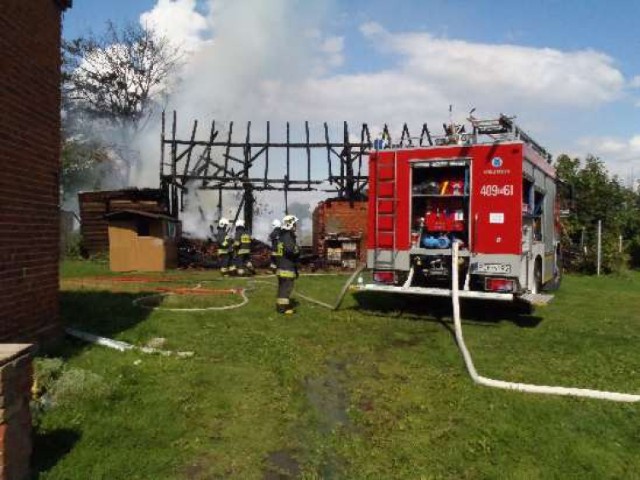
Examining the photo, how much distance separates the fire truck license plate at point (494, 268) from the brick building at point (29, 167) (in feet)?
18.0

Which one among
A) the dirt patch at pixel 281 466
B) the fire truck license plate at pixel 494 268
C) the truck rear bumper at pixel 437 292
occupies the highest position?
the fire truck license plate at pixel 494 268

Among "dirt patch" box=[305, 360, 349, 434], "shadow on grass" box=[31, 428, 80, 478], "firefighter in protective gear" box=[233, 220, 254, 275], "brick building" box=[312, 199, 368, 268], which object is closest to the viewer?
"shadow on grass" box=[31, 428, 80, 478]

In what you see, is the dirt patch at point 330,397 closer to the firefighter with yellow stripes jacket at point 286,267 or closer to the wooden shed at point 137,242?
the firefighter with yellow stripes jacket at point 286,267

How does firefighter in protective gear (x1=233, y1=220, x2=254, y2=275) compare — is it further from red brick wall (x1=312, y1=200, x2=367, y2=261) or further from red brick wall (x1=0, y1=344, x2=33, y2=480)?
red brick wall (x1=0, y1=344, x2=33, y2=480)

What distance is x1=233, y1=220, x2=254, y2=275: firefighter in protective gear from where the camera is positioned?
576 inches

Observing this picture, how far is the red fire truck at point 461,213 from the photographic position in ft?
25.5

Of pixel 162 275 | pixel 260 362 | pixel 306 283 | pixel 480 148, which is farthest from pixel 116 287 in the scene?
pixel 480 148

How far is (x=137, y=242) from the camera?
15.6 m

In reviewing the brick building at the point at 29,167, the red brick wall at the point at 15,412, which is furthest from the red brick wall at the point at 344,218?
the red brick wall at the point at 15,412

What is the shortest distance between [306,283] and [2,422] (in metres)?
10.5

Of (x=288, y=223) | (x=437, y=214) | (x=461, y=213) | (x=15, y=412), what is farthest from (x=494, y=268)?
(x=15, y=412)

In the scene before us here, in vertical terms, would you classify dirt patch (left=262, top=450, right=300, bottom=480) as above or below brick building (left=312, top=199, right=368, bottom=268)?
below

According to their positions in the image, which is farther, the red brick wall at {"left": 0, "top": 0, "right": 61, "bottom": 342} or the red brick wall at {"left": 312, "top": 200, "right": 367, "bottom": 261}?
the red brick wall at {"left": 312, "top": 200, "right": 367, "bottom": 261}

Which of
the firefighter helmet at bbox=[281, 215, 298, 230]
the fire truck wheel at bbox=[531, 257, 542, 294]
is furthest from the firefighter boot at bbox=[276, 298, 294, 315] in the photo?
the fire truck wheel at bbox=[531, 257, 542, 294]
